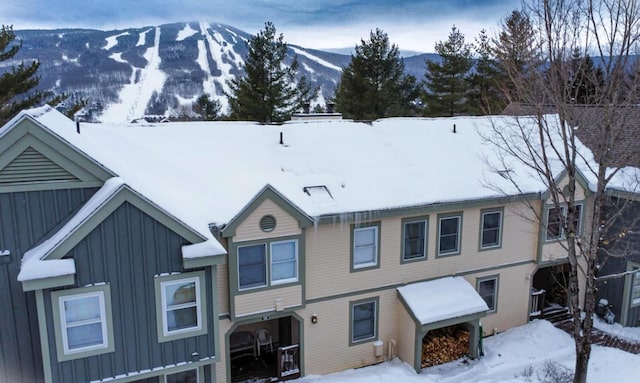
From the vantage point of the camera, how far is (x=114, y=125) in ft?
46.4

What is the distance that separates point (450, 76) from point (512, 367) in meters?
26.2

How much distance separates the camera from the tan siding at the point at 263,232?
11.7 m

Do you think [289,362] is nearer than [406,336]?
Yes

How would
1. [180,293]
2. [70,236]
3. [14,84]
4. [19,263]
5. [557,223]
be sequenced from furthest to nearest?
[14,84], [557,223], [180,293], [19,263], [70,236]

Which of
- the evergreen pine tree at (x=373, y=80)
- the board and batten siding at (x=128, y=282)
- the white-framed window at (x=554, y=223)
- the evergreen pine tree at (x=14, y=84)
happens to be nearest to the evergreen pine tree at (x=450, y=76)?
the evergreen pine tree at (x=373, y=80)

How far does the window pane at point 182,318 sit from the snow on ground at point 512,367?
170 inches

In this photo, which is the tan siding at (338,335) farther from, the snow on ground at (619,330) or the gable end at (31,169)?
the snow on ground at (619,330)

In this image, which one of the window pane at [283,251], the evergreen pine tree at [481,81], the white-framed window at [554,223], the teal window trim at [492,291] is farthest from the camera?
the evergreen pine tree at [481,81]

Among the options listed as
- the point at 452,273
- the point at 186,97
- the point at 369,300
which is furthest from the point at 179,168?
the point at 186,97

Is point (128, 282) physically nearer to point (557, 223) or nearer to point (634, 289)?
point (557, 223)

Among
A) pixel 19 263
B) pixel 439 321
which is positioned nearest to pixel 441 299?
pixel 439 321

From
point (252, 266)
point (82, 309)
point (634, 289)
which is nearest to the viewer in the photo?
point (82, 309)

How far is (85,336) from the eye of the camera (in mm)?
9367

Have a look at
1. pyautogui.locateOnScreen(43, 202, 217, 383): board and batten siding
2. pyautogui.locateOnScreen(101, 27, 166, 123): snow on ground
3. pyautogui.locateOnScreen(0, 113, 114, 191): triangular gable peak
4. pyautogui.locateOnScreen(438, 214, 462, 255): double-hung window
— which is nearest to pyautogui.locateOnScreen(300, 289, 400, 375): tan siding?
pyautogui.locateOnScreen(438, 214, 462, 255): double-hung window
